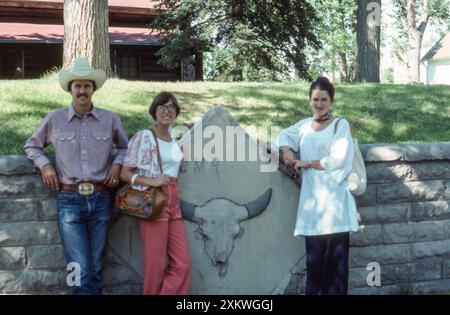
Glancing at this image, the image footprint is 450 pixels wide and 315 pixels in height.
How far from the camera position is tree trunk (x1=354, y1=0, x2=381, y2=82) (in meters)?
10.9

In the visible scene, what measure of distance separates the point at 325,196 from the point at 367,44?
7667 millimetres

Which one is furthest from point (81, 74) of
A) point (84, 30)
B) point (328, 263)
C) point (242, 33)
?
point (242, 33)

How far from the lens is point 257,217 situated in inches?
187

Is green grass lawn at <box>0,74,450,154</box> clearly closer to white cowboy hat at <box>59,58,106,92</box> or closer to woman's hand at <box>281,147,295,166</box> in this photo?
white cowboy hat at <box>59,58,106,92</box>

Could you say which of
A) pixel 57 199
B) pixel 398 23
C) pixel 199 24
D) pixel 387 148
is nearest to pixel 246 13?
pixel 199 24

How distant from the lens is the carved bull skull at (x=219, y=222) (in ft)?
15.0

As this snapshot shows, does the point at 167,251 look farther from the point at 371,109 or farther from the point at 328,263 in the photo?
the point at 371,109

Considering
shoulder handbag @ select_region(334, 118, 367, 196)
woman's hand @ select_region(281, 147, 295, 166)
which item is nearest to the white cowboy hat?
woman's hand @ select_region(281, 147, 295, 166)

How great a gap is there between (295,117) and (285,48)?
11.4 metres

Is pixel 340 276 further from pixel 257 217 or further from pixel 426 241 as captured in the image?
pixel 426 241

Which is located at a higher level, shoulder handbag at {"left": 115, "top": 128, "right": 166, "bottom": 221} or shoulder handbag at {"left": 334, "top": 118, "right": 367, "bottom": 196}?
shoulder handbag at {"left": 334, "top": 118, "right": 367, "bottom": 196}
